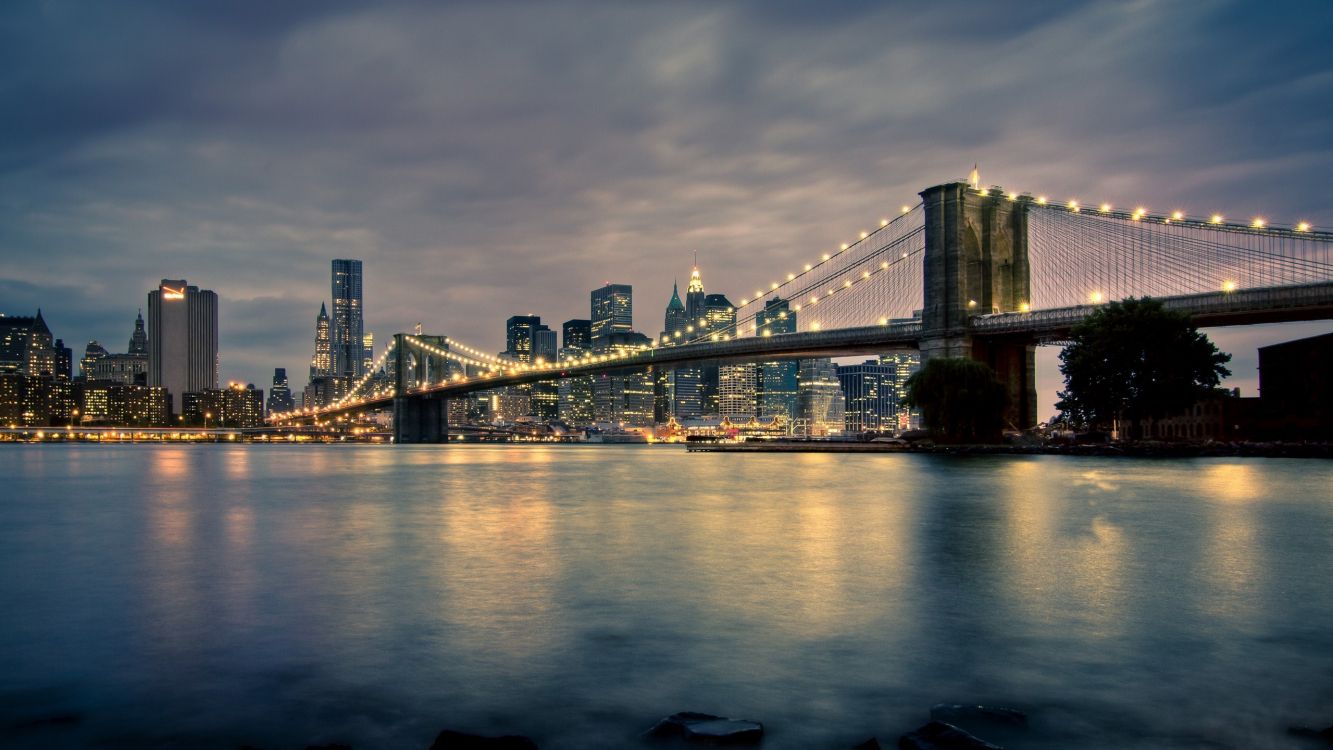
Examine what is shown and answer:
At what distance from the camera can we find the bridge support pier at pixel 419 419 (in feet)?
398

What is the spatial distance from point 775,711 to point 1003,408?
54.9 meters

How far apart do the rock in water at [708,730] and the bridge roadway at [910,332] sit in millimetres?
53673

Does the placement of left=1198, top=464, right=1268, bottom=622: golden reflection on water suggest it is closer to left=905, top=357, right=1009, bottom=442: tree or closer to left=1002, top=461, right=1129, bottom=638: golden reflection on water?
left=1002, top=461, right=1129, bottom=638: golden reflection on water

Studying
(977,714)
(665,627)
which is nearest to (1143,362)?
(665,627)

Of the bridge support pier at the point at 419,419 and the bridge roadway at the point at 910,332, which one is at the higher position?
the bridge roadway at the point at 910,332

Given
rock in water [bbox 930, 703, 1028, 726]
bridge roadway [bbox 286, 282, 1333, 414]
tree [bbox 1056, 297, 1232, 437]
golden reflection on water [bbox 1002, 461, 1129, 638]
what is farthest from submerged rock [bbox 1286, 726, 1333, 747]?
bridge roadway [bbox 286, 282, 1333, 414]

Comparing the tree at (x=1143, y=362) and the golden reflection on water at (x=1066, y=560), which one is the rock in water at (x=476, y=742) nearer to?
the golden reflection on water at (x=1066, y=560)

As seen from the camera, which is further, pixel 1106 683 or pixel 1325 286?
pixel 1325 286

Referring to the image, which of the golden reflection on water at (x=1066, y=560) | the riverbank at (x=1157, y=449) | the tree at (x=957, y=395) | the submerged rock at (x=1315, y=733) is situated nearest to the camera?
the submerged rock at (x=1315, y=733)

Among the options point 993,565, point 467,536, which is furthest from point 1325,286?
point 467,536

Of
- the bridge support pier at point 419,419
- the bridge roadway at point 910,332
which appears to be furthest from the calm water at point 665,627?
the bridge support pier at point 419,419

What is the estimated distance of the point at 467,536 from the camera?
17594 mm

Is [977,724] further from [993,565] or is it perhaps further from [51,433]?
[51,433]

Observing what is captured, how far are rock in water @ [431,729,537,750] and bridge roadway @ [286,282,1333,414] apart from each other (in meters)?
54.8
